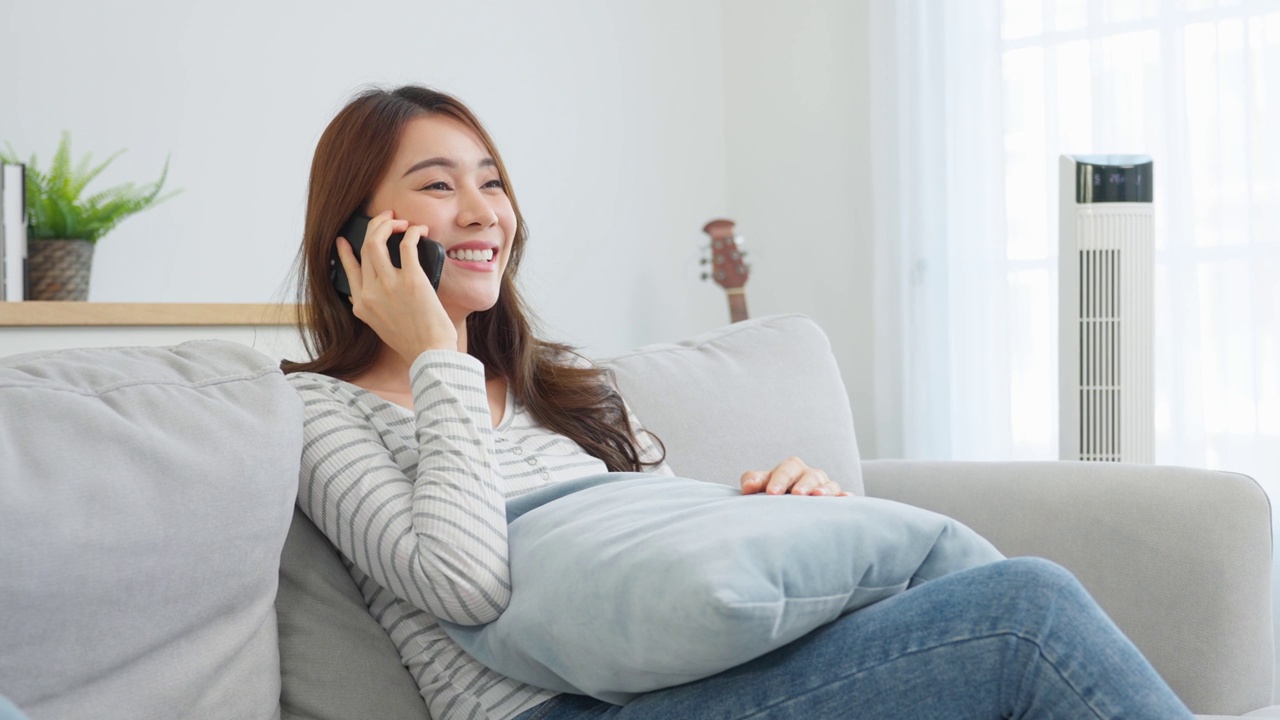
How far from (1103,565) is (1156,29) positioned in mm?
2101

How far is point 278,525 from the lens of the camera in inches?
39.7

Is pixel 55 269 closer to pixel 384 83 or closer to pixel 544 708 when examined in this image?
pixel 384 83

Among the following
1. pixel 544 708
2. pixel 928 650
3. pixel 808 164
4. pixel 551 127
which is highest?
pixel 551 127

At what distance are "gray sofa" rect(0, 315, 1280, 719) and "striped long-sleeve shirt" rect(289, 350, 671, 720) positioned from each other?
40 millimetres

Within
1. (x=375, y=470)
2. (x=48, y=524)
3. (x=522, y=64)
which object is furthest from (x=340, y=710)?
(x=522, y=64)

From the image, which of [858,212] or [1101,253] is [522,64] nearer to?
[858,212]

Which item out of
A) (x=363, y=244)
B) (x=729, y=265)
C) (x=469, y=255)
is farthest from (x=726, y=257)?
(x=363, y=244)

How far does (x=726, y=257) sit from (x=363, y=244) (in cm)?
233

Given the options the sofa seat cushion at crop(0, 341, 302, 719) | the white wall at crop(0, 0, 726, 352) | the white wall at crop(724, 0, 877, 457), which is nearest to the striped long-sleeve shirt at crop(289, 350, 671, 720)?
the sofa seat cushion at crop(0, 341, 302, 719)

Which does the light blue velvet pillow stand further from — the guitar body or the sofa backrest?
the guitar body

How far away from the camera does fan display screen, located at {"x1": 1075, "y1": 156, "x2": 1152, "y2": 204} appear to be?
2.02m

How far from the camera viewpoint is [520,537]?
1.09 m

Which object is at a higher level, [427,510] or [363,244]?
[363,244]

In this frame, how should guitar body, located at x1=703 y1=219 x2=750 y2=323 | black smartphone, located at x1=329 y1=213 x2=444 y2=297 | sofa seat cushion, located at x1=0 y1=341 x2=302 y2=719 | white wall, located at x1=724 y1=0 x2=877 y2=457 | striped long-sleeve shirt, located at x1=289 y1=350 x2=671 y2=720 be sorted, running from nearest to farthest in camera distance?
sofa seat cushion, located at x1=0 y1=341 x2=302 y2=719 < striped long-sleeve shirt, located at x1=289 y1=350 x2=671 y2=720 < black smartphone, located at x1=329 y1=213 x2=444 y2=297 < guitar body, located at x1=703 y1=219 x2=750 y2=323 < white wall, located at x1=724 y1=0 x2=877 y2=457
